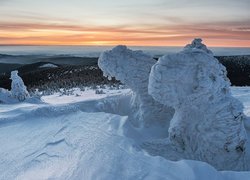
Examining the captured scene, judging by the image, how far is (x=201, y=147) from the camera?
22.3 ft

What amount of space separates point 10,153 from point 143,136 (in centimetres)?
263

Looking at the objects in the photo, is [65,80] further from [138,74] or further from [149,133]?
[149,133]

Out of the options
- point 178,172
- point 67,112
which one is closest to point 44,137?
point 67,112

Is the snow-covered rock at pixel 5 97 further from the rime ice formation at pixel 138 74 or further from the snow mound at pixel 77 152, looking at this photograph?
the rime ice formation at pixel 138 74

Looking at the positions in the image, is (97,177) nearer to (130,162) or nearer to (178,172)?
(130,162)

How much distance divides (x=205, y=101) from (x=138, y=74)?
2.28 m

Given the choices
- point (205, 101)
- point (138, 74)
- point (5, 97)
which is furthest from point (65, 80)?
point (205, 101)

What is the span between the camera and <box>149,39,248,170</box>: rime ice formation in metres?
6.57

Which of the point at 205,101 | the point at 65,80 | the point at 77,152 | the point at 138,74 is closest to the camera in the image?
the point at 77,152

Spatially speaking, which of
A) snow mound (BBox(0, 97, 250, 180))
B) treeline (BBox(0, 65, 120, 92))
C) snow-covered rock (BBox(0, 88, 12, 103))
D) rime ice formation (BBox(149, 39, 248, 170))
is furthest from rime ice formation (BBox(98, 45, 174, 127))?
treeline (BBox(0, 65, 120, 92))

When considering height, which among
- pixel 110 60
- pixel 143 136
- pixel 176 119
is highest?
pixel 110 60

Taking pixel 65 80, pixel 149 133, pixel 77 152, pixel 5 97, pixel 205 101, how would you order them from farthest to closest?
pixel 65 80, pixel 5 97, pixel 149 133, pixel 205 101, pixel 77 152

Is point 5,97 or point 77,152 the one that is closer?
point 77,152

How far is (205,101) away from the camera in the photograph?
6.62m
